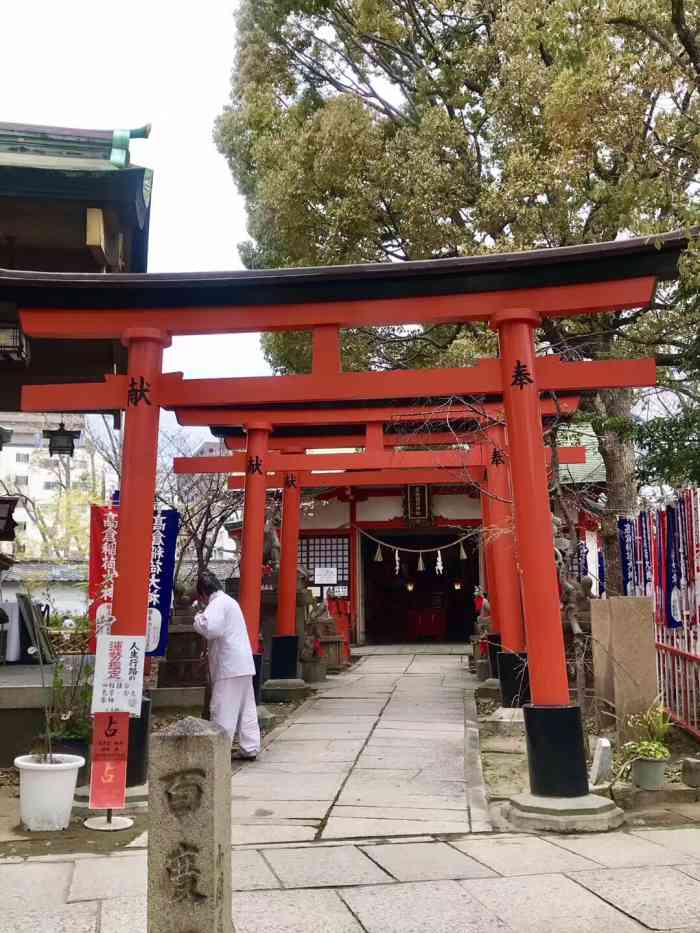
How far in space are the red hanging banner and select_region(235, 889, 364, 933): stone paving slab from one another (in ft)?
7.92

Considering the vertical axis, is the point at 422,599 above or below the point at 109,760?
above

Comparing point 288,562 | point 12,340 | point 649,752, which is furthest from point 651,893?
point 288,562

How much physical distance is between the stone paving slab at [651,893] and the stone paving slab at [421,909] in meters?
0.70

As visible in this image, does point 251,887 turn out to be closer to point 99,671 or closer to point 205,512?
point 99,671

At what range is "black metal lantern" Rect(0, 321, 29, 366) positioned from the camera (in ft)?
29.4

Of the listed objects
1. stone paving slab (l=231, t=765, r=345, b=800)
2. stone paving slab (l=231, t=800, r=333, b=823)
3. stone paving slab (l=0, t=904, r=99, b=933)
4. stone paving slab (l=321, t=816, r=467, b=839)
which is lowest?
stone paving slab (l=231, t=765, r=345, b=800)

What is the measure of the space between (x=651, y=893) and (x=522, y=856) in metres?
1.00

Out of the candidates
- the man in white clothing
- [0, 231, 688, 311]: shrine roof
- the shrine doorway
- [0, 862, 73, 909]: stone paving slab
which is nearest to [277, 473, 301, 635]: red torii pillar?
the man in white clothing

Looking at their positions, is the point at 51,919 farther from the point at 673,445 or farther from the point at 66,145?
the point at 673,445

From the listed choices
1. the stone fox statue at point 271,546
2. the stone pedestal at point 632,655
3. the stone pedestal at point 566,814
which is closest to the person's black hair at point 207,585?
the stone pedestal at point 566,814

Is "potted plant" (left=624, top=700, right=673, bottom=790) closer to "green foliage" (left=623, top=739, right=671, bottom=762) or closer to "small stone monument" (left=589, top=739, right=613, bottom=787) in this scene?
"green foliage" (left=623, top=739, right=671, bottom=762)

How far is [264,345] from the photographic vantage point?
18453 millimetres

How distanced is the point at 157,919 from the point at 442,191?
42.6 feet

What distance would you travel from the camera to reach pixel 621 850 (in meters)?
5.54
